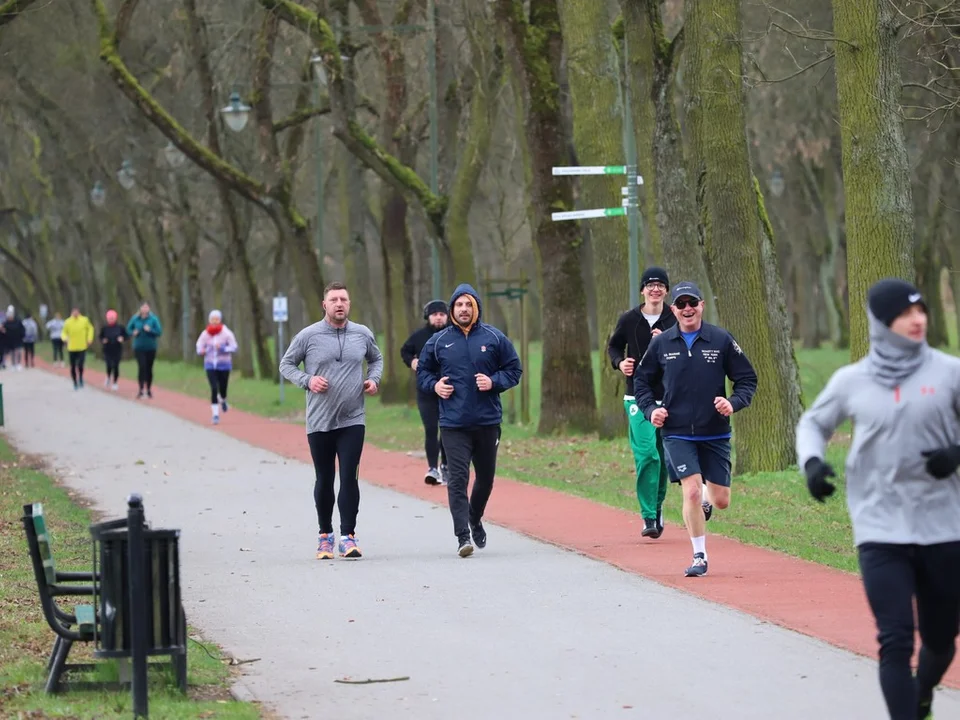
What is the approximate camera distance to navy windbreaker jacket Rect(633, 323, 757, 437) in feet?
38.2

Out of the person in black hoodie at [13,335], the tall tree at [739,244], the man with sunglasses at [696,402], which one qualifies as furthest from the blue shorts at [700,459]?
the person in black hoodie at [13,335]

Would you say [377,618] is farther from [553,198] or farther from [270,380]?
[270,380]

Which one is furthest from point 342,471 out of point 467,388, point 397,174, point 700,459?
point 397,174

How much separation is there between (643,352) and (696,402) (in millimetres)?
1942

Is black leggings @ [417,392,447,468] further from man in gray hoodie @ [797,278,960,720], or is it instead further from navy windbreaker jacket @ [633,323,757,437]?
man in gray hoodie @ [797,278,960,720]

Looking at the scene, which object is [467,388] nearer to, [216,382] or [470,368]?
[470,368]

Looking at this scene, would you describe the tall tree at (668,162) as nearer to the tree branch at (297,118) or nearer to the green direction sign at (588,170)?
the green direction sign at (588,170)

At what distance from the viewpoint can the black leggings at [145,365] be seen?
38.1m

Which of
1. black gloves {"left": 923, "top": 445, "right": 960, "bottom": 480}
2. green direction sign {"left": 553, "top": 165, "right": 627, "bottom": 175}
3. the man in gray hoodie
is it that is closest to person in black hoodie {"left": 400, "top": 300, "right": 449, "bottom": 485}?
green direction sign {"left": 553, "top": 165, "right": 627, "bottom": 175}

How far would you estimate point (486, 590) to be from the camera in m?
11.3

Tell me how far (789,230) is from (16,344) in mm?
25576

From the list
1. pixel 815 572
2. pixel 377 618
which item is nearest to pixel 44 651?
pixel 377 618

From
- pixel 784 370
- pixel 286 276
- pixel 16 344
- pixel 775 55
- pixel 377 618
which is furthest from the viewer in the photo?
pixel 16 344

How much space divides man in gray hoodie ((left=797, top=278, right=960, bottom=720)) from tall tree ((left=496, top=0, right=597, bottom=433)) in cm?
1753
